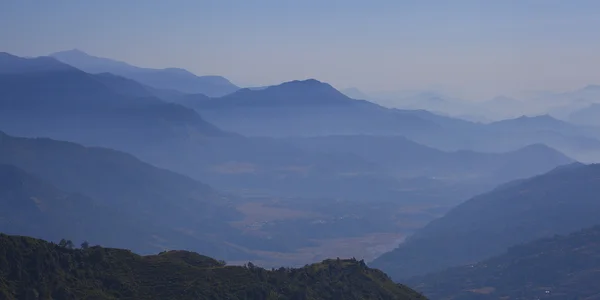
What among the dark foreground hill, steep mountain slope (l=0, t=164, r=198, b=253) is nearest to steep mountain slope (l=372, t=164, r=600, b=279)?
steep mountain slope (l=0, t=164, r=198, b=253)

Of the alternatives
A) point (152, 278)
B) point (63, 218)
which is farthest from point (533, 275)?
point (63, 218)

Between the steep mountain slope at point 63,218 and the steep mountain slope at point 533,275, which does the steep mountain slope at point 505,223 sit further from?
the steep mountain slope at point 63,218

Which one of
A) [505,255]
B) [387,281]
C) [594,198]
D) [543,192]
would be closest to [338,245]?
[543,192]

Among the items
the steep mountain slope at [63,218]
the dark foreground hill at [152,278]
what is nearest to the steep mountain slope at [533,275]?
the dark foreground hill at [152,278]

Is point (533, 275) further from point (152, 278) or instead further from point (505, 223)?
point (152, 278)

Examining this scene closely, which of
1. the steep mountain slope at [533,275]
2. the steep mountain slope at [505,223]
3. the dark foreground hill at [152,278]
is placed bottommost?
the dark foreground hill at [152,278]

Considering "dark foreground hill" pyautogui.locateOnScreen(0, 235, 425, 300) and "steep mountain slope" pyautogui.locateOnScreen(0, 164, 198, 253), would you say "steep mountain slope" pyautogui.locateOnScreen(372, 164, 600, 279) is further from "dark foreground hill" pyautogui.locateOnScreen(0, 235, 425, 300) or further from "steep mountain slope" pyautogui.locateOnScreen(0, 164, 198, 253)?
"dark foreground hill" pyautogui.locateOnScreen(0, 235, 425, 300)

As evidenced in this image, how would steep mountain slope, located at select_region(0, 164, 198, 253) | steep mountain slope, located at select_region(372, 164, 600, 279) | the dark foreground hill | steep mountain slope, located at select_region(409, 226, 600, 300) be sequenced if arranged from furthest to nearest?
steep mountain slope, located at select_region(0, 164, 198, 253) < steep mountain slope, located at select_region(372, 164, 600, 279) < steep mountain slope, located at select_region(409, 226, 600, 300) < the dark foreground hill
